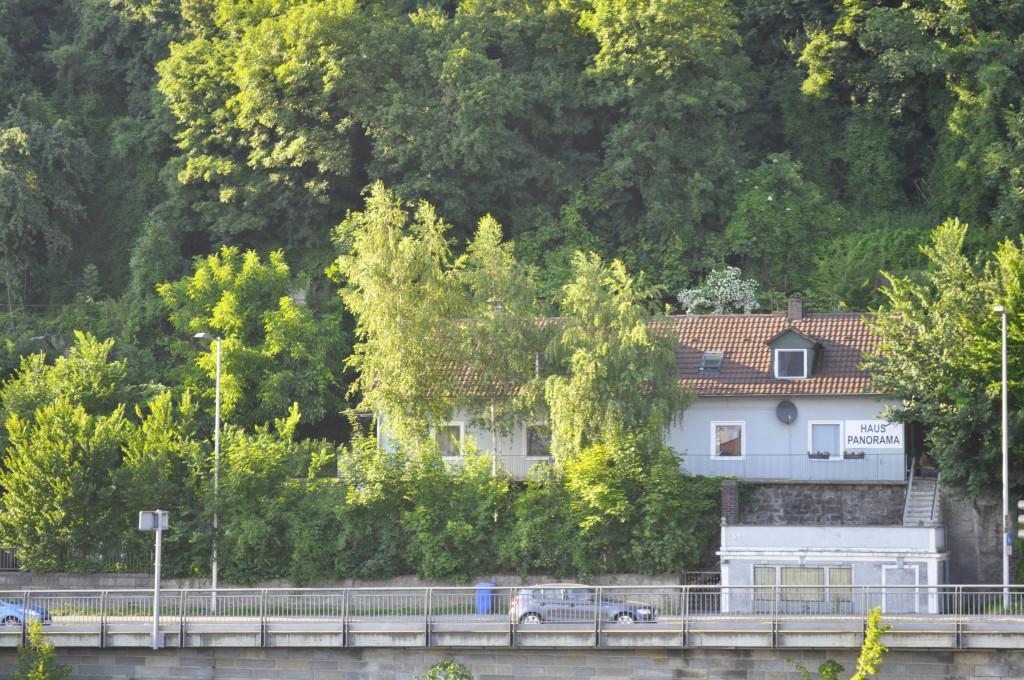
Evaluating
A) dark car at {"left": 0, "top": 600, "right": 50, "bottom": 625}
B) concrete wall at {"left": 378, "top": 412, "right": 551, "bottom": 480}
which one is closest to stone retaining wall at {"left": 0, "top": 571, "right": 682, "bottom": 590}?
concrete wall at {"left": 378, "top": 412, "right": 551, "bottom": 480}

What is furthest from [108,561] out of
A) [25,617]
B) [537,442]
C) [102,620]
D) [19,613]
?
[537,442]

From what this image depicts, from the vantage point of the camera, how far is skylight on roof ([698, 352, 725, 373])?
61094 mm

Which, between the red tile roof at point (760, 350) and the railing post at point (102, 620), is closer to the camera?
the railing post at point (102, 620)

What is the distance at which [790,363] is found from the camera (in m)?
60.4

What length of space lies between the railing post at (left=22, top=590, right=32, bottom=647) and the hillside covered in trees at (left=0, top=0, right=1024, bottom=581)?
7.94m

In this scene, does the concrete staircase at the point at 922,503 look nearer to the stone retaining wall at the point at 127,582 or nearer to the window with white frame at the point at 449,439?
the stone retaining wall at the point at 127,582

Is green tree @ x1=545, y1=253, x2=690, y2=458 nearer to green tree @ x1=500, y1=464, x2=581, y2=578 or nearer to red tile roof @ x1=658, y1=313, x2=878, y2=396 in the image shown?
green tree @ x1=500, y1=464, x2=581, y2=578

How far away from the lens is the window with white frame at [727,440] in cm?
6016

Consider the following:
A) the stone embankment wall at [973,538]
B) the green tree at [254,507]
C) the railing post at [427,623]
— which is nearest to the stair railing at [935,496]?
the stone embankment wall at [973,538]

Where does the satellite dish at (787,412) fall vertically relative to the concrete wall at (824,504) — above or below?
above

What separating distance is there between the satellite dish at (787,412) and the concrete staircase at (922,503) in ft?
13.1

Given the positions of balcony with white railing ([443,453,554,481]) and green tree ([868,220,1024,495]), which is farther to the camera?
balcony with white railing ([443,453,554,481])

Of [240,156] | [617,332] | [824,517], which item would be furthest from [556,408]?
[240,156]

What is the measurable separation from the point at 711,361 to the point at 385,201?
11101 millimetres
